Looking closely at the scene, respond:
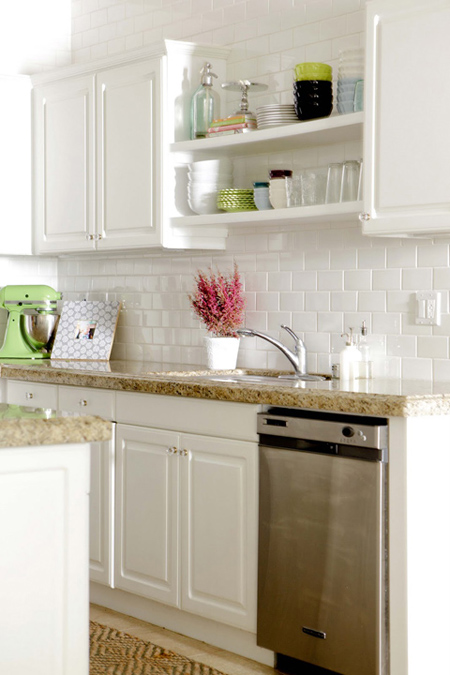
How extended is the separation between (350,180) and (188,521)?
4.48ft

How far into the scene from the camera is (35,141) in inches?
193

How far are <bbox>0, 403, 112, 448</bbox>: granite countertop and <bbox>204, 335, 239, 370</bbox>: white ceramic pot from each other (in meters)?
1.90

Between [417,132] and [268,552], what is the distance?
1.45 meters

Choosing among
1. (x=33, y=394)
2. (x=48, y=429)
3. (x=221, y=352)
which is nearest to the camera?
(x=48, y=429)

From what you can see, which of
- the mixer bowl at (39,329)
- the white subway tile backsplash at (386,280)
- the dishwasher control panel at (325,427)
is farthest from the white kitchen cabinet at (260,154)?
the mixer bowl at (39,329)

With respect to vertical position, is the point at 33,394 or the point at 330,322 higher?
the point at 330,322

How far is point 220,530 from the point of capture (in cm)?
337

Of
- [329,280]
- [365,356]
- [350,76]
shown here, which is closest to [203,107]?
[350,76]

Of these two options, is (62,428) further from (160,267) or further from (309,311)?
(160,267)

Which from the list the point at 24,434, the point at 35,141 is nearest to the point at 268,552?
the point at 24,434

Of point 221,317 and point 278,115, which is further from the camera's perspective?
point 221,317

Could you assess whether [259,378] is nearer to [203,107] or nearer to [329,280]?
[329,280]

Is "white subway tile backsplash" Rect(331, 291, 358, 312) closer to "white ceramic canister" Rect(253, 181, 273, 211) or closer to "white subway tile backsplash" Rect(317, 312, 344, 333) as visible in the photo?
"white subway tile backsplash" Rect(317, 312, 344, 333)

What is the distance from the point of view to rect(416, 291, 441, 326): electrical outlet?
3.43 meters
